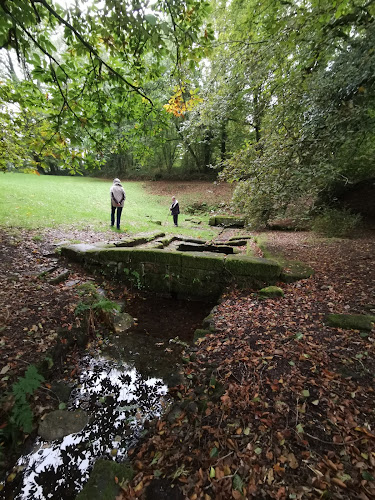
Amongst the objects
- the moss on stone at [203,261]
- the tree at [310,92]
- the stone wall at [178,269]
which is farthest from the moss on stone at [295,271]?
the tree at [310,92]

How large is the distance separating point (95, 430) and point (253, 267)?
3942 millimetres

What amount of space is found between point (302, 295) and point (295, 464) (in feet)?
9.82

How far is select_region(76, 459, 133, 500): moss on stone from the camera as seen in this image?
6.38 ft

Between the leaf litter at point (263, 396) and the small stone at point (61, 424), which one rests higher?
the leaf litter at point (263, 396)

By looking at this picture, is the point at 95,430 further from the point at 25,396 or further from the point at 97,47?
the point at 97,47

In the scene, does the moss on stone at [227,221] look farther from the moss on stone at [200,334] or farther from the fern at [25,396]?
the fern at [25,396]

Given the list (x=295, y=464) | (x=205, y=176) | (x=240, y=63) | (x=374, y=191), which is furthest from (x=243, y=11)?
(x=205, y=176)

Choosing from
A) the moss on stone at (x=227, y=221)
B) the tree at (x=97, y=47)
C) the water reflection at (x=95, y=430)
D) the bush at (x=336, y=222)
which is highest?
the tree at (x=97, y=47)

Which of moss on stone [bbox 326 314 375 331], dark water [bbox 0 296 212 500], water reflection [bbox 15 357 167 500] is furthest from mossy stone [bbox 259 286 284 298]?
water reflection [bbox 15 357 167 500]

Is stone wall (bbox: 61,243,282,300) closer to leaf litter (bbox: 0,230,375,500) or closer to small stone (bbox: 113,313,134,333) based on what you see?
leaf litter (bbox: 0,230,375,500)

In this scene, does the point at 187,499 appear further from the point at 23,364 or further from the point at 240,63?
the point at 240,63

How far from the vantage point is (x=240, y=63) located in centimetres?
608

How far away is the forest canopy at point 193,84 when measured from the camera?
2836mm

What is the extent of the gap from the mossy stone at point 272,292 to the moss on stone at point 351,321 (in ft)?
3.56
